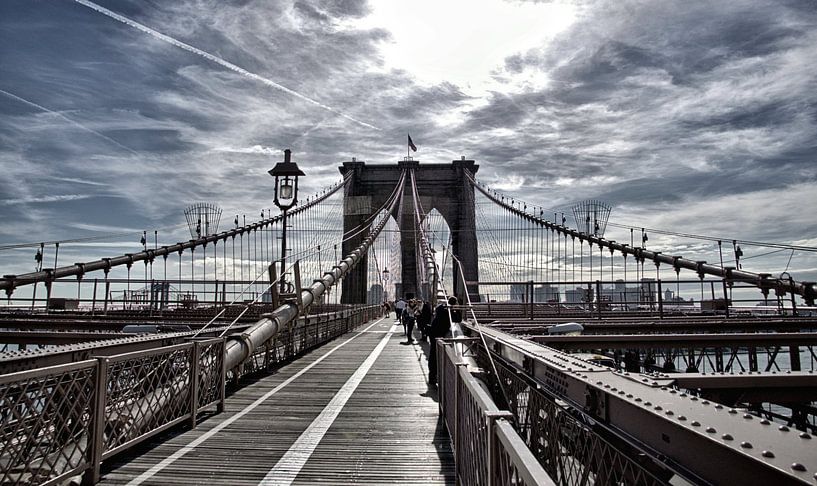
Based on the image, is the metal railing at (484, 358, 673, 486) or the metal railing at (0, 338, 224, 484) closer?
the metal railing at (484, 358, 673, 486)

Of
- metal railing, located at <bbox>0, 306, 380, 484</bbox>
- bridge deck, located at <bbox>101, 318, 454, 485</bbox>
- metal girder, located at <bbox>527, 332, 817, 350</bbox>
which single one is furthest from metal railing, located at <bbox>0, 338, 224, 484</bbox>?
metal girder, located at <bbox>527, 332, 817, 350</bbox>

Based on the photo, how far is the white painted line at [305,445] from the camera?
4566 mm

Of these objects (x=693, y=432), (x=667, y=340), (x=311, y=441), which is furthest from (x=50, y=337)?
(x=693, y=432)

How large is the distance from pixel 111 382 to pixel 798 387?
6.27m

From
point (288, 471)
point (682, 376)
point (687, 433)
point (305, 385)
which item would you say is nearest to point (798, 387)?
point (682, 376)

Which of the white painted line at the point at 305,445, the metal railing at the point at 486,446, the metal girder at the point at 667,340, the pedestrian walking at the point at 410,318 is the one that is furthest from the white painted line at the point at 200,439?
the pedestrian walking at the point at 410,318

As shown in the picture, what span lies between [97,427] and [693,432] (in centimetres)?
448

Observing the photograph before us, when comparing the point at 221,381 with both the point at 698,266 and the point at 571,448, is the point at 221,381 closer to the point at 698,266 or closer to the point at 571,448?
the point at 571,448

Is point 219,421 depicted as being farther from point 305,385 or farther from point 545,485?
point 545,485

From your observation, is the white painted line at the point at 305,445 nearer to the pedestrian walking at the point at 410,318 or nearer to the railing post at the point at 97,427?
the railing post at the point at 97,427

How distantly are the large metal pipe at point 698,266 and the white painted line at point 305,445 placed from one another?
13450mm

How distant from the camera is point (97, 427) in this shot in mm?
4395

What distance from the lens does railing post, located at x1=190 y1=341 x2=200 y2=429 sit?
241 inches

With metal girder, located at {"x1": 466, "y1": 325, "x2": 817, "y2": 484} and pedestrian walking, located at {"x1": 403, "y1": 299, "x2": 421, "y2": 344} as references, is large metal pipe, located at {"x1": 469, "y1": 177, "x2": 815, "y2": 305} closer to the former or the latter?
pedestrian walking, located at {"x1": 403, "y1": 299, "x2": 421, "y2": 344}
